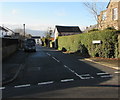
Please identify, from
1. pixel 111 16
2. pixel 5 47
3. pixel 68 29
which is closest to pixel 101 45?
pixel 5 47

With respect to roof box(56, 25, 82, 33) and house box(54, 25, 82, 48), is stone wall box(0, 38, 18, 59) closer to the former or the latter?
house box(54, 25, 82, 48)

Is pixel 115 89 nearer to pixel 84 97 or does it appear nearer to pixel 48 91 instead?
pixel 84 97

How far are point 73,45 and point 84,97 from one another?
73.8ft

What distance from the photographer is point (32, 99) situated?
236 inches

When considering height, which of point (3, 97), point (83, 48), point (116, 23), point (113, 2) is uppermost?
point (113, 2)

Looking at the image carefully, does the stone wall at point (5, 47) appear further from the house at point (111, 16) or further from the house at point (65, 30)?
the house at point (65, 30)

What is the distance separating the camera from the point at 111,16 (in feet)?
106

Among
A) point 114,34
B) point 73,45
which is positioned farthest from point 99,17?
point 114,34

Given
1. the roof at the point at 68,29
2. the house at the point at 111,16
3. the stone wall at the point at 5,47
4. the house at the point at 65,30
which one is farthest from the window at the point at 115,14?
the roof at the point at 68,29

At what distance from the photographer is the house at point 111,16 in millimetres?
30791

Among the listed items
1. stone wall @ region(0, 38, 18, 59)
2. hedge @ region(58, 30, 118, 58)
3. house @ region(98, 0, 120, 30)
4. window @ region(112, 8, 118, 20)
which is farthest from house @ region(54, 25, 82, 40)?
stone wall @ region(0, 38, 18, 59)

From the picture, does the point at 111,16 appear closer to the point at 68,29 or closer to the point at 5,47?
the point at 5,47

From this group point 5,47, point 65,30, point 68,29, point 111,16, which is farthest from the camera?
point 68,29

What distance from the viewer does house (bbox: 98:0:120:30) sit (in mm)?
30791
